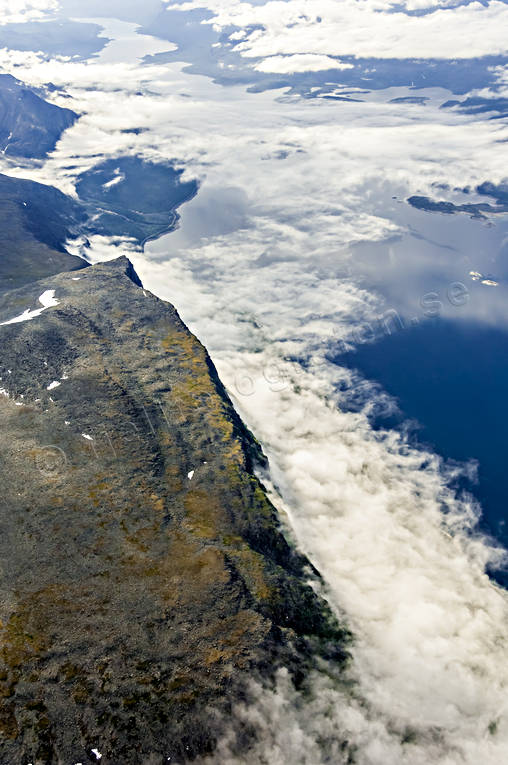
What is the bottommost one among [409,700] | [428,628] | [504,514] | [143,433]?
[504,514]

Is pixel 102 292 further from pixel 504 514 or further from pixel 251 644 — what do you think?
pixel 504 514

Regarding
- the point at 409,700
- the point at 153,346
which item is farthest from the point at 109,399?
the point at 409,700

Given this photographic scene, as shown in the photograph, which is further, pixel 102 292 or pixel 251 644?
pixel 102 292

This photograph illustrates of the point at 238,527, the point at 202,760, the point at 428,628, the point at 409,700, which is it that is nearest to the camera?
the point at 202,760

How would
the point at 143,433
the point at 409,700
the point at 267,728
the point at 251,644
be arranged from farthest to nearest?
the point at 143,433, the point at 409,700, the point at 251,644, the point at 267,728

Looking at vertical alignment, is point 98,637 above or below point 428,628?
above

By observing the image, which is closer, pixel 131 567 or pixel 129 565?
pixel 131 567
